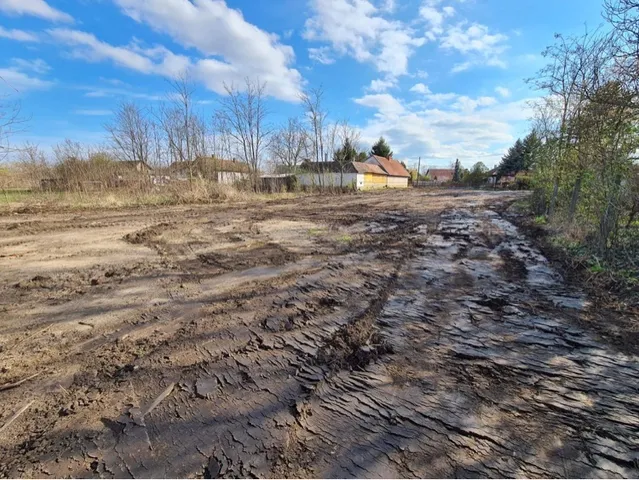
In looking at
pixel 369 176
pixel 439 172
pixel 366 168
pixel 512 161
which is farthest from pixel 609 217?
pixel 439 172

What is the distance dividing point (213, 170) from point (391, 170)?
39388mm

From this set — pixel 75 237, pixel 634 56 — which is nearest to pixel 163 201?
pixel 75 237

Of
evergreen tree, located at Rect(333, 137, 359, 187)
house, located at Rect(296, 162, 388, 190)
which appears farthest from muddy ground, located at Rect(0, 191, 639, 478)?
evergreen tree, located at Rect(333, 137, 359, 187)

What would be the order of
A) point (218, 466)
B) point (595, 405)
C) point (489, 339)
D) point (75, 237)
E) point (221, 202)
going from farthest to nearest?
point (221, 202) < point (75, 237) < point (489, 339) < point (595, 405) < point (218, 466)

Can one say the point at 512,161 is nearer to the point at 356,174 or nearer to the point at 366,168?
the point at 366,168

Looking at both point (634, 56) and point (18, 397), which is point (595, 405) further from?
point (634, 56)

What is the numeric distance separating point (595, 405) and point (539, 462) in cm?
93

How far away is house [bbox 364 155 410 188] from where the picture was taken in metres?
53.0

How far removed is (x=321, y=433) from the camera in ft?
6.65

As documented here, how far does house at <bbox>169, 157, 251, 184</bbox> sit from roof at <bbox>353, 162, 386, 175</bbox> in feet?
63.7

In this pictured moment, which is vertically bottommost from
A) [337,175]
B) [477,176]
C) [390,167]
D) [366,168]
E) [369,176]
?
[337,175]

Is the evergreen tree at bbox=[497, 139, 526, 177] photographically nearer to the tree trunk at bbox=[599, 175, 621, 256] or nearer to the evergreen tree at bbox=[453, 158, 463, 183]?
the evergreen tree at bbox=[453, 158, 463, 183]

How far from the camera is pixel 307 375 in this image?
2631mm

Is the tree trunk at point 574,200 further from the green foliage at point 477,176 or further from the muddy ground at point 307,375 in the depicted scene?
the green foliage at point 477,176
